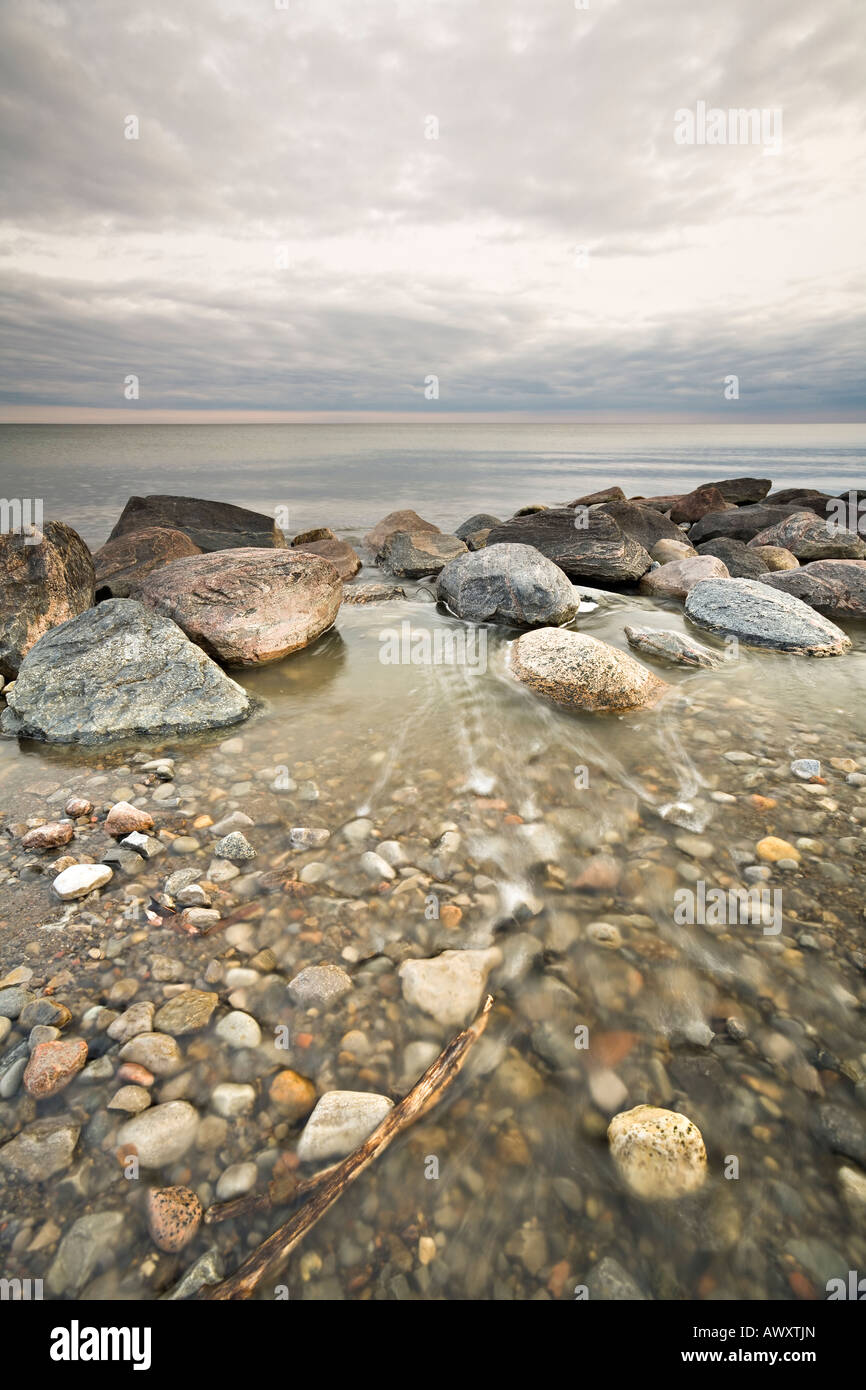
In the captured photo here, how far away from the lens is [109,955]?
98.2 inches

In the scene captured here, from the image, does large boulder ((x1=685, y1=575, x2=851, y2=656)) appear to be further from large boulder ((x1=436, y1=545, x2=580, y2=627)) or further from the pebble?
the pebble

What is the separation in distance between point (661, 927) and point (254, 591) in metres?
5.10

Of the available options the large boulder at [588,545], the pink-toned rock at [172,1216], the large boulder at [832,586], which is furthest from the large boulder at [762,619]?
the pink-toned rock at [172,1216]

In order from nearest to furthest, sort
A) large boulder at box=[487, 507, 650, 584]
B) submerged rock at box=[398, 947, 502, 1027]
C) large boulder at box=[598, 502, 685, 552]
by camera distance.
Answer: submerged rock at box=[398, 947, 502, 1027] < large boulder at box=[487, 507, 650, 584] < large boulder at box=[598, 502, 685, 552]

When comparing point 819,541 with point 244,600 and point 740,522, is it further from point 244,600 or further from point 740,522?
point 244,600

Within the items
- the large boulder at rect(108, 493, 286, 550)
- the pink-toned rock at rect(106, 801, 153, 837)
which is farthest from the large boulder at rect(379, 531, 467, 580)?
the pink-toned rock at rect(106, 801, 153, 837)

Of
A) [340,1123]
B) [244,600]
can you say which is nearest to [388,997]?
[340,1123]

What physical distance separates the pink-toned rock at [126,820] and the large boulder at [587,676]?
11.4 feet

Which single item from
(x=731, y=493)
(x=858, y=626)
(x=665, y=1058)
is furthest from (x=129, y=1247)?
(x=731, y=493)

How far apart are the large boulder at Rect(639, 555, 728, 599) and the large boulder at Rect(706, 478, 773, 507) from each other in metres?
12.7

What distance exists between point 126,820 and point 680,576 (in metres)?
8.82

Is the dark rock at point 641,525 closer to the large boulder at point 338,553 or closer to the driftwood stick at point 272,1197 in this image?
the large boulder at point 338,553

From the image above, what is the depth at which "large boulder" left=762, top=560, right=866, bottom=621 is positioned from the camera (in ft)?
27.1

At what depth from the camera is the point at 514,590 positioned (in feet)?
24.9
